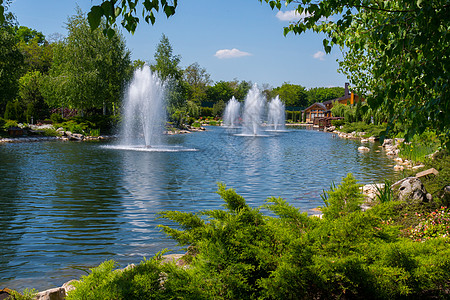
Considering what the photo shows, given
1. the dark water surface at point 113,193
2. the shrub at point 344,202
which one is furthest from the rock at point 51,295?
the shrub at point 344,202

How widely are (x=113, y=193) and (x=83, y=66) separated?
94.2 ft

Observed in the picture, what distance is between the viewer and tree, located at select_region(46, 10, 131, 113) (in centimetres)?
3488

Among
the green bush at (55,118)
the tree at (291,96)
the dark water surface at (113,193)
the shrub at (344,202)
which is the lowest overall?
the dark water surface at (113,193)

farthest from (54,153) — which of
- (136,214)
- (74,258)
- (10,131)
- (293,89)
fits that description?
(293,89)

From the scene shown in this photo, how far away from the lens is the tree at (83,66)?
34.9 meters

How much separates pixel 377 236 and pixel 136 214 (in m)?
6.14

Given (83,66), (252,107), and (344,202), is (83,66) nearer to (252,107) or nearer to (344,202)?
(252,107)

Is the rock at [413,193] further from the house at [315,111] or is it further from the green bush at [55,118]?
the house at [315,111]

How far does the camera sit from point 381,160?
1884cm

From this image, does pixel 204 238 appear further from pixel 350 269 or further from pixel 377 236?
pixel 377 236

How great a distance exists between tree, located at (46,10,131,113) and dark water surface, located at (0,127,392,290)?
1479 cm

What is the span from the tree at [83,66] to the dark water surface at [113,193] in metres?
14.8

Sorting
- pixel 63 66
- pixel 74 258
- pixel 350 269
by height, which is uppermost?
pixel 63 66

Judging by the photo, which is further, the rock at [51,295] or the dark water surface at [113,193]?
the dark water surface at [113,193]
